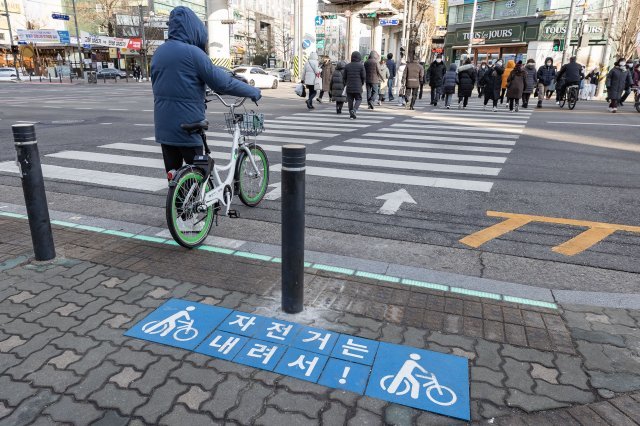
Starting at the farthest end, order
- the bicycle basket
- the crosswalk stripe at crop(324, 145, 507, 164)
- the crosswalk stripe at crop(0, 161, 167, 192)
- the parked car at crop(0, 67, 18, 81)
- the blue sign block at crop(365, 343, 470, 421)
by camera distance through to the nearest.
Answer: the parked car at crop(0, 67, 18, 81) < the crosswalk stripe at crop(324, 145, 507, 164) < the crosswalk stripe at crop(0, 161, 167, 192) < the bicycle basket < the blue sign block at crop(365, 343, 470, 421)

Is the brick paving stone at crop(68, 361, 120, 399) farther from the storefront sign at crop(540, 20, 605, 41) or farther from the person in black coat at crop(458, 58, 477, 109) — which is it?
the storefront sign at crop(540, 20, 605, 41)

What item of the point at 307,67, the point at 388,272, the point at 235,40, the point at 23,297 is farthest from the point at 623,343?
the point at 235,40

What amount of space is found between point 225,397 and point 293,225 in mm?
1118

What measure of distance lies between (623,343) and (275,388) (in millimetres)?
2215

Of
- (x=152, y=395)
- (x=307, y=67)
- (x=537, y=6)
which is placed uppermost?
(x=537, y=6)

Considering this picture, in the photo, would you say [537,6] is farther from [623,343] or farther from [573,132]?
[623,343]

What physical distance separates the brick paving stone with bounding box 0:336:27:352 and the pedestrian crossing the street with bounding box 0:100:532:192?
3.67 metres

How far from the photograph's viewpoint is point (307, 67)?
56.1 ft

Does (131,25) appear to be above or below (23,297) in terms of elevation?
above

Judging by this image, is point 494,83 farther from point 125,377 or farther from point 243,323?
point 125,377

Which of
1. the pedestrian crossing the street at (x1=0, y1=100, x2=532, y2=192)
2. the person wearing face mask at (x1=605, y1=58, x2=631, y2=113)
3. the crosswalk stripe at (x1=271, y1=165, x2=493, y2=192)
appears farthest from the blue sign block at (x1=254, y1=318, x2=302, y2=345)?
the person wearing face mask at (x1=605, y1=58, x2=631, y2=113)

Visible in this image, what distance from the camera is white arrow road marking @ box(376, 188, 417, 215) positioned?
5751 millimetres

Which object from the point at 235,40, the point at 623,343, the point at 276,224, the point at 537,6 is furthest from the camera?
the point at 235,40

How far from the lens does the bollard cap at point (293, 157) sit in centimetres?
290
